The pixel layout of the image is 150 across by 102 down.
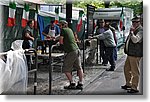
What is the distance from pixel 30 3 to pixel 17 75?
900 mm

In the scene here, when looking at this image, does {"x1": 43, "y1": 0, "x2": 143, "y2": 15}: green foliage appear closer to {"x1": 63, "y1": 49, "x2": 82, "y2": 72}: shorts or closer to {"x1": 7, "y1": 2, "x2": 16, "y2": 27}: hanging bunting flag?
{"x1": 7, "y1": 2, "x2": 16, "y2": 27}: hanging bunting flag

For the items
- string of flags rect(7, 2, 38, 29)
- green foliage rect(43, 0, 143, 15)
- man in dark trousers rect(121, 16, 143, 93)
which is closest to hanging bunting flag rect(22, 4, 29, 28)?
string of flags rect(7, 2, 38, 29)

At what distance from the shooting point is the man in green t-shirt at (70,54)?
4.90 m

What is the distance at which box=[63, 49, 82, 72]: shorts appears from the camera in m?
4.99

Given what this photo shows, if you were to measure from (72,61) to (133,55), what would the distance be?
765 millimetres

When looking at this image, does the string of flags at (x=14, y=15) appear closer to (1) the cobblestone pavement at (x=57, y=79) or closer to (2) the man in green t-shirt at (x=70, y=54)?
(2) the man in green t-shirt at (x=70, y=54)

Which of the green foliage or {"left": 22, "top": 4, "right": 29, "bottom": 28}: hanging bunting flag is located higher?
the green foliage

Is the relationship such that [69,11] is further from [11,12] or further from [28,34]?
[11,12]

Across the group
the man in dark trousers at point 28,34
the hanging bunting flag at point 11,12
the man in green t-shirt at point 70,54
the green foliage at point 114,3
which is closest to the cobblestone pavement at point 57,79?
the man in green t-shirt at point 70,54

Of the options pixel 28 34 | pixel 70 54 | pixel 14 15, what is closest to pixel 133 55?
pixel 70 54

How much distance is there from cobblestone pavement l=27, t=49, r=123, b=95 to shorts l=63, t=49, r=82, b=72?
0.09 m

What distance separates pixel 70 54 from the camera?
5.01 metres

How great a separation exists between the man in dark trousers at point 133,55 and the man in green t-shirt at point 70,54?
0.59 metres

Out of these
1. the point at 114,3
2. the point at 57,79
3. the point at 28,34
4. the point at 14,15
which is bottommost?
the point at 57,79
